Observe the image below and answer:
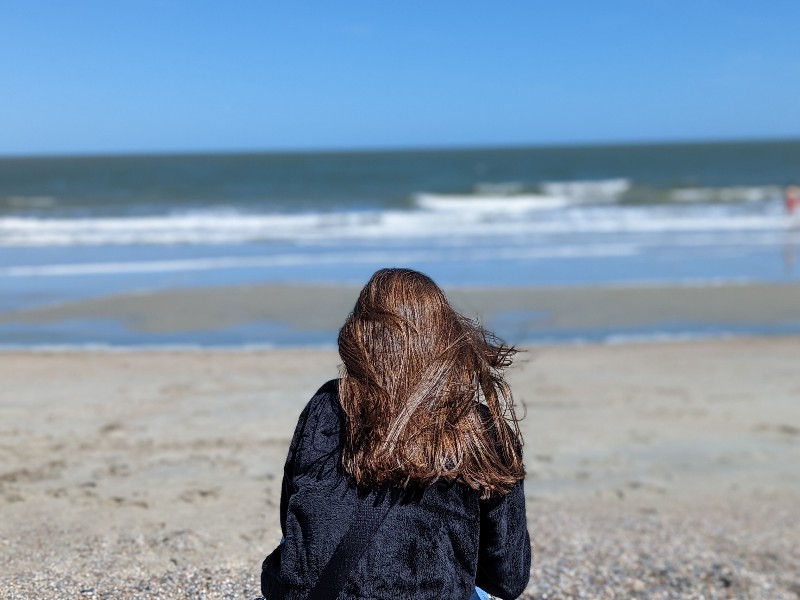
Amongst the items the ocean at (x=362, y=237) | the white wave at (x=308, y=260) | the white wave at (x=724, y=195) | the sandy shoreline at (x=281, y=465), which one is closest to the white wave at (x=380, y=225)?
the ocean at (x=362, y=237)

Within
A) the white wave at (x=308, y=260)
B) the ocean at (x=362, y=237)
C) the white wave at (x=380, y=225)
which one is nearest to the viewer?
the ocean at (x=362, y=237)

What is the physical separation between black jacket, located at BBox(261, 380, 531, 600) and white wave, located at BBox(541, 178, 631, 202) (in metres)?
34.8

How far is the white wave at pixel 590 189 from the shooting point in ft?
128

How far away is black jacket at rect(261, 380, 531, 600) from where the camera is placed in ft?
6.84

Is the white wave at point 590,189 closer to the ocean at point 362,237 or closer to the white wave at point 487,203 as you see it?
the ocean at point 362,237

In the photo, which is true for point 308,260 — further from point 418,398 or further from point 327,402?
point 418,398

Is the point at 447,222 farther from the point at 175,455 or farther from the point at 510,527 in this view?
the point at 510,527

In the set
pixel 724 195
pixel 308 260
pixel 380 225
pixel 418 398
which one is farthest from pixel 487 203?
pixel 418 398

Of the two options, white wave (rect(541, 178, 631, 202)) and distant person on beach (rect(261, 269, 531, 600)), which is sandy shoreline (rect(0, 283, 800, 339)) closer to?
distant person on beach (rect(261, 269, 531, 600))

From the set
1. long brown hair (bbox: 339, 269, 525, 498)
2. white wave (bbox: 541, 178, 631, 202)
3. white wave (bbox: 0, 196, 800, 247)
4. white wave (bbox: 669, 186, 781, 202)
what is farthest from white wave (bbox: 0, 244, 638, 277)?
white wave (bbox: 541, 178, 631, 202)

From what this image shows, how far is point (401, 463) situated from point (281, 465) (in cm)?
422

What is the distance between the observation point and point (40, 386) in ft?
26.4

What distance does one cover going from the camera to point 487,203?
36.9 metres

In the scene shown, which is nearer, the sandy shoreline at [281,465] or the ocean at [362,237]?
the sandy shoreline at [281,465]
